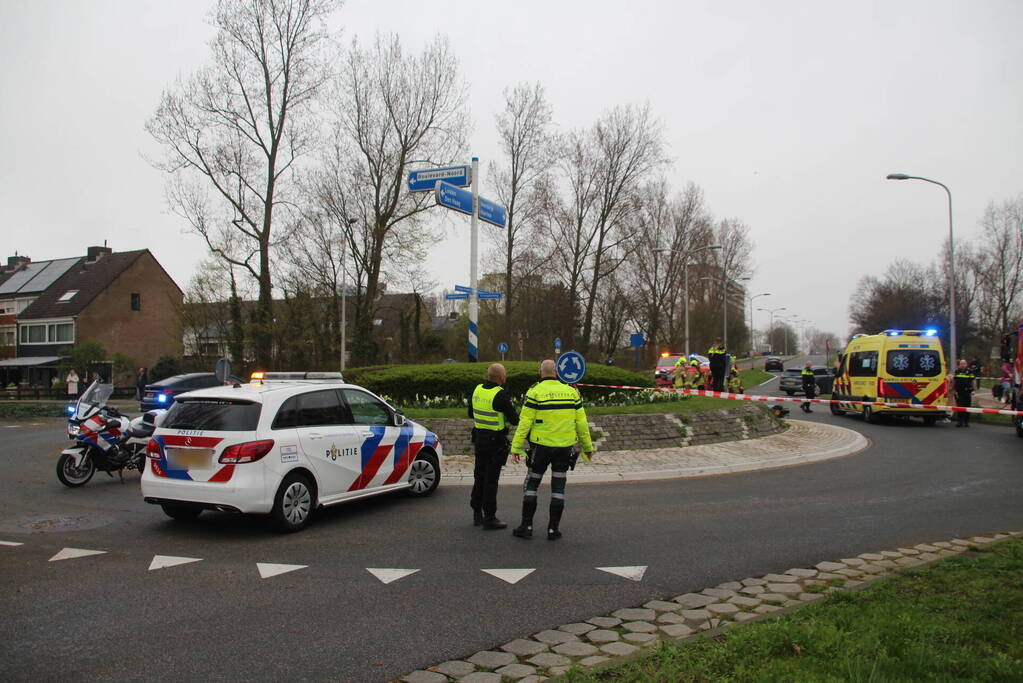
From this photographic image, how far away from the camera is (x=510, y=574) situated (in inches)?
242

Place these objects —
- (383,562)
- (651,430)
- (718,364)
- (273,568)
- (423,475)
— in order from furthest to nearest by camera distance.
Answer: (718,364) < (651,430) < (423,475) < (383,562) < (273,568)

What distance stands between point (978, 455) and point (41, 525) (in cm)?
1530

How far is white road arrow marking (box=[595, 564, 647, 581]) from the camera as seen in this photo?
6.02 metres

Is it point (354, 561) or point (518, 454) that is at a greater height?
point (518, 454)

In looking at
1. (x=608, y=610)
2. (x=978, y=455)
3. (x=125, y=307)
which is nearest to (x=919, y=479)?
(x=978, y=455)

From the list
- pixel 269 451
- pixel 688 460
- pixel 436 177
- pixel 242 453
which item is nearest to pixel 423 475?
pixel 269 451

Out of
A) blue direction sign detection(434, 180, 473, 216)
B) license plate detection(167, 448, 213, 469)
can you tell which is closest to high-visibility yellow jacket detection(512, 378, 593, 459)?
license plate detection(167, 448, 213, 469)

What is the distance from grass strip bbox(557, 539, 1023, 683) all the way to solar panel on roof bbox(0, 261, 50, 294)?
230 feet

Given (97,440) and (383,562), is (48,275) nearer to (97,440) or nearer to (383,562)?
(97,440)

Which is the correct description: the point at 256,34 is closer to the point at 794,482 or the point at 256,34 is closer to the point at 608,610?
the point at 794,482

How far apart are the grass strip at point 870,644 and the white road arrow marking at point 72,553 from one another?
16.9 feet

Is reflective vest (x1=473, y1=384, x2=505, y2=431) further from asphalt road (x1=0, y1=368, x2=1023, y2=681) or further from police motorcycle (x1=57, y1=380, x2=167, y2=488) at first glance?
police motorcycle (x1=57, y1=380, x2=167, y2=488)

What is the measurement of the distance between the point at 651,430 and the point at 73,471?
9.64m

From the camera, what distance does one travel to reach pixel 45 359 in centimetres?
5438
